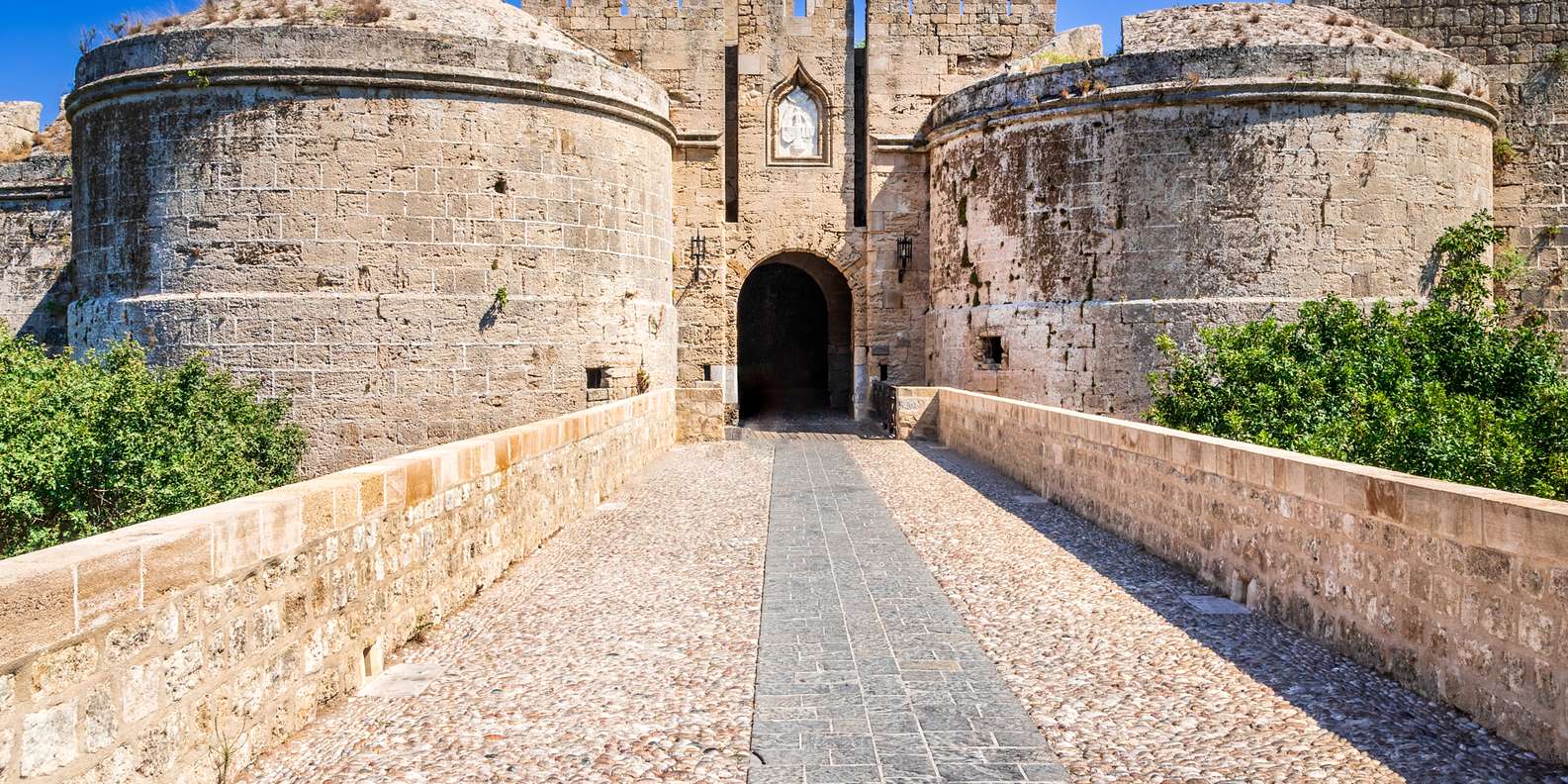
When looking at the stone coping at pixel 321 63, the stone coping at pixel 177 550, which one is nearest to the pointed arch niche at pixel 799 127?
the stone coping at pixel 321 63

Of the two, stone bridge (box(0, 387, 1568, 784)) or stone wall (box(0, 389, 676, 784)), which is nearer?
stone wall (box(0, 389, 676, 784))

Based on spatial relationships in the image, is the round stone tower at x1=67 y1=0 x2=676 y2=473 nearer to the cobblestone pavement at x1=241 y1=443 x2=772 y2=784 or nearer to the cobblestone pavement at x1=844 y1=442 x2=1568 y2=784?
the cobblestone pavement at x1=241 y1=443 x2=772 y2=784

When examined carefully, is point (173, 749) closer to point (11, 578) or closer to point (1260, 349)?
point (11, 578)

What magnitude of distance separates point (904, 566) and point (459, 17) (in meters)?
10.1

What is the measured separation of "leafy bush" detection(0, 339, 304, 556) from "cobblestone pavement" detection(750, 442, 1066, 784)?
5.71 metres

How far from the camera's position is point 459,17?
1343 cm

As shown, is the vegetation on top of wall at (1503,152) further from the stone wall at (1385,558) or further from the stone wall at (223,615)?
the stone wall at (223,615)

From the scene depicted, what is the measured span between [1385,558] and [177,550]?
14.8 ft

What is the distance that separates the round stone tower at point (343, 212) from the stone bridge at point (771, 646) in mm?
5871

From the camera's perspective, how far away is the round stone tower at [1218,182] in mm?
13508

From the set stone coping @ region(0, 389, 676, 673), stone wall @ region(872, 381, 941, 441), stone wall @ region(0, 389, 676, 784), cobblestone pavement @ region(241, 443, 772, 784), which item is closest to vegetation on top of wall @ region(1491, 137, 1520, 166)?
stone wall @ region(872, 381, 941, 441)

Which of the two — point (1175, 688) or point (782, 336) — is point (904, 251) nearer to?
point (782, 336)

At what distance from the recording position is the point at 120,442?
9234mm

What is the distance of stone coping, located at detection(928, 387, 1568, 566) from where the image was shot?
3.58m
